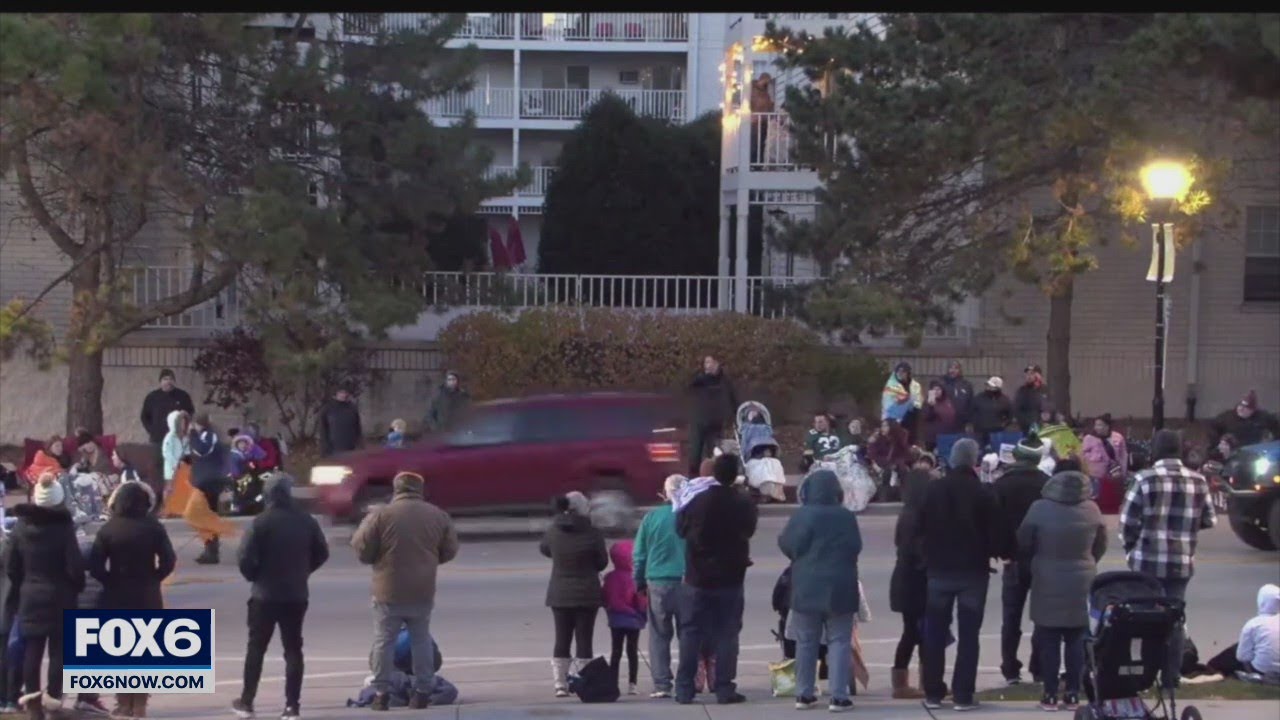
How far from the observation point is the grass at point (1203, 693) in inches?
406

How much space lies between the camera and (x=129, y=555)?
9.57 m

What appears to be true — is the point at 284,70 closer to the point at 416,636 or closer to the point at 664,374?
the point at 664,374

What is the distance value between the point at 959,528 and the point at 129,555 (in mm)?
4945

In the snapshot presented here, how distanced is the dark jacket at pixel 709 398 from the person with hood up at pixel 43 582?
1302cm

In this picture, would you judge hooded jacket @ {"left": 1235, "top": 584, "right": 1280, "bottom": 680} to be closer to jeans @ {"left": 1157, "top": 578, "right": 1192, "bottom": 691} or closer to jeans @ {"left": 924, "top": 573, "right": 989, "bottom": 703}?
jeans @ {"left": 1157, "top": 578, "right": 1192, "bottom": 691}

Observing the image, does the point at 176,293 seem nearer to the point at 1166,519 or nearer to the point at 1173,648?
the point at 1166,519

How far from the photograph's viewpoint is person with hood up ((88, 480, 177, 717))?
9562mm

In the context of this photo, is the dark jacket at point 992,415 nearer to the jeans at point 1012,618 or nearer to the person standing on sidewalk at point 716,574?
the jeans at point 1012,618

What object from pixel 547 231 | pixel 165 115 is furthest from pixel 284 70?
pixel 547 231

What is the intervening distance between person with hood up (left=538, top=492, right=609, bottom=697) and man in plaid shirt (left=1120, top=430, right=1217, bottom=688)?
3.39 metres

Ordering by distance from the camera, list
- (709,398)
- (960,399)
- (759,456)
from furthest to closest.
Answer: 1. (960,399)
2. (709,398)
3. (759,456)

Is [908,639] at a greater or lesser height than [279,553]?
lesser

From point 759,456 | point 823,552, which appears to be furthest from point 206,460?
point 823,552

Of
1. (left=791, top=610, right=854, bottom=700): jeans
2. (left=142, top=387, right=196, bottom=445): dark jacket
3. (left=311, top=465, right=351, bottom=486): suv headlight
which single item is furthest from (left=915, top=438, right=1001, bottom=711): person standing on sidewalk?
(left=142, top=387, right=196, bottom=445): dark jacket
